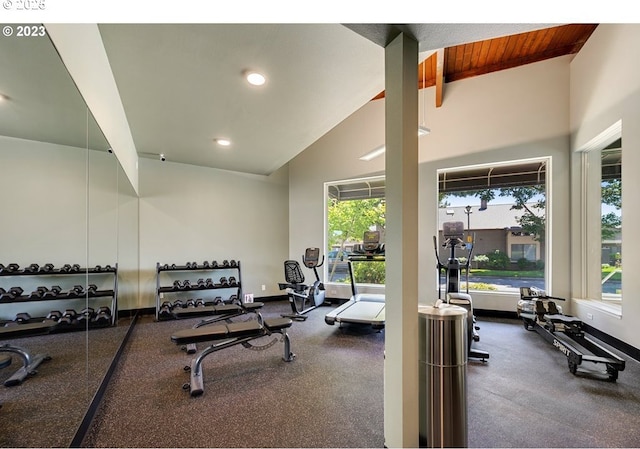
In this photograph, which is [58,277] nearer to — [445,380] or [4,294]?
[4,294]

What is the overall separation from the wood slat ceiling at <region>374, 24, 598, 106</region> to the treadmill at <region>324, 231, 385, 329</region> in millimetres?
3011

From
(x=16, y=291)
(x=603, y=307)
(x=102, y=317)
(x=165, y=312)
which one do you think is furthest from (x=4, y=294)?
(x=603, y=307)

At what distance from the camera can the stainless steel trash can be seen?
66.9 inches

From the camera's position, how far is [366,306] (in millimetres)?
4922

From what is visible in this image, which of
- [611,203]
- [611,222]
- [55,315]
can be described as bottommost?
[55,315]

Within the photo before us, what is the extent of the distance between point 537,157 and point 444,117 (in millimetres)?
1681

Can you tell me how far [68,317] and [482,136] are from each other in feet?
19.8

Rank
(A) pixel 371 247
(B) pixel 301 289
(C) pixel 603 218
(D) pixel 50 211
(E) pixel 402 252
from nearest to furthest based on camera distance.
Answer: (E) pixel 402 252
(D) pixel 50 211
(C) pixel 603 218
(A) pixel 371 247
(B) pixel 301 289

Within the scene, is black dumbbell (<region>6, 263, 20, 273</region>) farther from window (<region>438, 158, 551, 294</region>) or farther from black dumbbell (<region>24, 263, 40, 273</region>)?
window (<region>438, 158, 551, 294</region>)

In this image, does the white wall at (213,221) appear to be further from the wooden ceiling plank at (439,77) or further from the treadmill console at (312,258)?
the wooden ceiling plank at (439,77)

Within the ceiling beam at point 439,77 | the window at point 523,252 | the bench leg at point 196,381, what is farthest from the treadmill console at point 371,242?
the bench leg at point 196,381

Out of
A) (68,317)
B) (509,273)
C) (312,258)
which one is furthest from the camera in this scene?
Answer: (312,258)

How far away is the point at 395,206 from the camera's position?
1719 mm

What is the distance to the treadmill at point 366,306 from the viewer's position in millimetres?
4156
